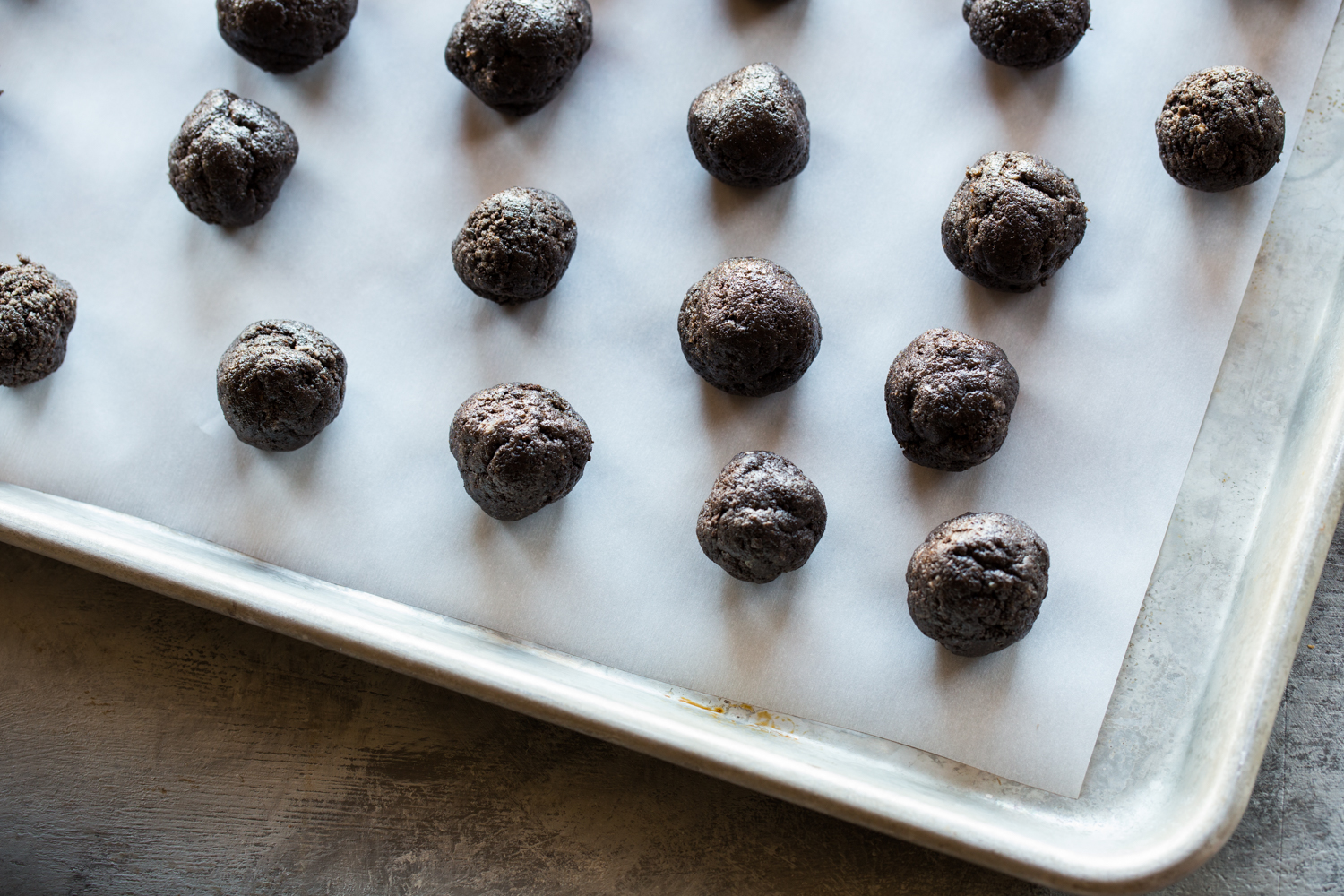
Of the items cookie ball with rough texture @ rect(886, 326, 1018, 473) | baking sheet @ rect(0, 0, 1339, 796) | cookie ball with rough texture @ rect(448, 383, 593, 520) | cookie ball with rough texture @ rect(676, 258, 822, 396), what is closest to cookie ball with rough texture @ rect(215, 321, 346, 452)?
baking sheet @ rect(0, 0, 1339, 796)

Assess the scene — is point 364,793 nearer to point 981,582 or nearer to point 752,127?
point 981,582

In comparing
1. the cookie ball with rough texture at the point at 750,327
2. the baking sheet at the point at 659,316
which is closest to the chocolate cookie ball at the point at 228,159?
the baking sheet at the point at 659,316

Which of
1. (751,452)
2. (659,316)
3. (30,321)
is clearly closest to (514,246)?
(659,316)

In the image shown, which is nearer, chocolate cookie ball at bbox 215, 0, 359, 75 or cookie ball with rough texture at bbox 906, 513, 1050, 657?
cookie ball with rough texture at bbox 906, 513, 1050, 657

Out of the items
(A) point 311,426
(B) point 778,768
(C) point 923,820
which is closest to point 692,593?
(B) point 778,768

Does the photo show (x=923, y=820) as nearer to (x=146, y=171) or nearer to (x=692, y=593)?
(x=692, y=593)

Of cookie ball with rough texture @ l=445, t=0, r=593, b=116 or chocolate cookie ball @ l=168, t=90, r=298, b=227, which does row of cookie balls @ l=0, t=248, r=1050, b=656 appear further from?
cookie ball with rough texture @ l=445, t=0, r=593, b=116
